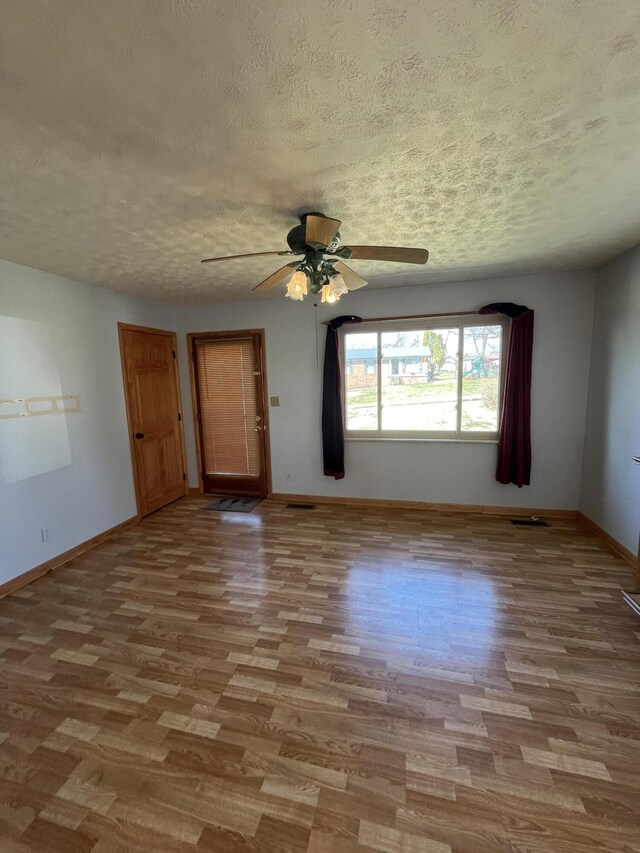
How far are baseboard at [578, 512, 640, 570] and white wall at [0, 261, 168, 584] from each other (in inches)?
182

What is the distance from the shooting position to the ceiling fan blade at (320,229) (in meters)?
1.67

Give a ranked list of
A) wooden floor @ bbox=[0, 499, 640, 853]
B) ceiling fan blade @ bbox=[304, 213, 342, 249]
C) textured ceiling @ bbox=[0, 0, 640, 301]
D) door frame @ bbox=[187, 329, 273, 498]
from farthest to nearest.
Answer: door frame @ bbox=[187, 329, 273, 498] < ceiling fan blade @ bbox=[304, 213, 342, 249] < wooden floor @ bbox=[0, 499, 640, 853] < textured ceiling @ bbox=[0, 0, 640, 301]

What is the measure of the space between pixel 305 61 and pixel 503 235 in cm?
204

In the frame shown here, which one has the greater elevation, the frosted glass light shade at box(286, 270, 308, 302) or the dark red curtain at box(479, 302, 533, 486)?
the frosted glass light shade at box(286, 270, 308, 302)

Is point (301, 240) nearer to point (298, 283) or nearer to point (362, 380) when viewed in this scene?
point (298, 283)

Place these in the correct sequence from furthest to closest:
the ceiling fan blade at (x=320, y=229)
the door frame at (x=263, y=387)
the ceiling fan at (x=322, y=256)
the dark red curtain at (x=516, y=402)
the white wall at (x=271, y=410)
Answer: the door frame at (x=263, y=387) < the dark red curtain at (x=516, y=402) < the white wall at (x=271, y=410) < the ceiling fan at (x=322, y=256) < the ceiling fan blade at (x=320, y=229)

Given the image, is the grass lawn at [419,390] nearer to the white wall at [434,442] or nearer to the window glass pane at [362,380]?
the window glass pane at [362,380]

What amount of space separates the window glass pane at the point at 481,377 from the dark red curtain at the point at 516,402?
14 centimetres

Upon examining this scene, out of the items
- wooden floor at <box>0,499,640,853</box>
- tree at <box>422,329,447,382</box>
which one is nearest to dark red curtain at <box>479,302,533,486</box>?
tree at <box>422,329,447,382</box>

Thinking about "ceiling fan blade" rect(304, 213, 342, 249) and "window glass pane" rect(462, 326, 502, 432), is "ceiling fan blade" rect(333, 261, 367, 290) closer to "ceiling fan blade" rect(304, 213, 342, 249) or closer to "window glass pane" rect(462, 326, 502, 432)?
"ceiling fan blade" rect(304, 213, 342, 249)

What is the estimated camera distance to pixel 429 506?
4.11 m

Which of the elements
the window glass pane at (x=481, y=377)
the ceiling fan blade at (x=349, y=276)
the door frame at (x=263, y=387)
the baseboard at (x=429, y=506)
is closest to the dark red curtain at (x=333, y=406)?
the baseboard at (x=429, y=506)

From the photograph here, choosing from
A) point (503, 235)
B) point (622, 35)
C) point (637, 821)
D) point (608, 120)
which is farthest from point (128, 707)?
point (503, 235)

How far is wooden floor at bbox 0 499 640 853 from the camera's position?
1.26m
